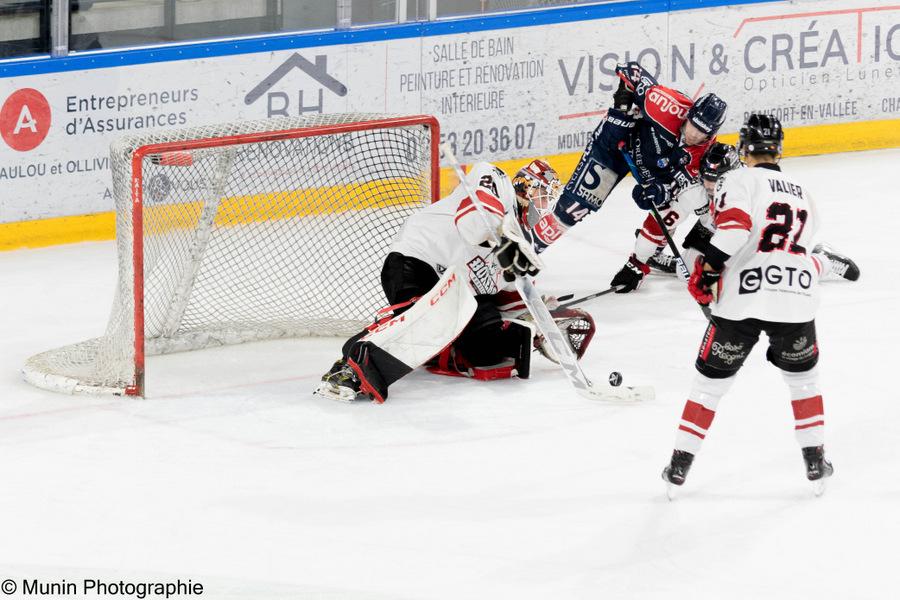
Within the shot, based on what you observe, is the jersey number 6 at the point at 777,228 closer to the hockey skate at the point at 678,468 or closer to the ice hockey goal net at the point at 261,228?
the hockey skate at the point at 678,468

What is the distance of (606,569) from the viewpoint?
12.9 ft

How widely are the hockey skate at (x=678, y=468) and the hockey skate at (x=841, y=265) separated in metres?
2.55

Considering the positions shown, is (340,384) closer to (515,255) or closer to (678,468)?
(515,255)

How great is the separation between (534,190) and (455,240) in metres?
0.34

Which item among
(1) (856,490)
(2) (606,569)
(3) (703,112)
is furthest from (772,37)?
(2) (606,569)

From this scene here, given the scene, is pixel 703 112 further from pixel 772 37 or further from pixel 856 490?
pixel 772 37

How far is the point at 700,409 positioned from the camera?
13.9 ft

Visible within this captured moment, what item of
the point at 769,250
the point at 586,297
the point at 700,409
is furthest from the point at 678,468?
the point at 586,297

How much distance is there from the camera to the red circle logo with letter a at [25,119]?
22.4 feet

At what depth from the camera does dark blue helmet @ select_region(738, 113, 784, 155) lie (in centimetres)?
416

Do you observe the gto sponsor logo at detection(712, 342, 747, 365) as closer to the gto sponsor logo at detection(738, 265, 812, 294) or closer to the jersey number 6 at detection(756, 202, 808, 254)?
the gto sponsor logo at detection(738, 265, 812, 294)

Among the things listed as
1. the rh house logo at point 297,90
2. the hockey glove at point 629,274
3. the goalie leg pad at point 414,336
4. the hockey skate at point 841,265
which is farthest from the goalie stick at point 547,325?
the rh house logo at point 297,90

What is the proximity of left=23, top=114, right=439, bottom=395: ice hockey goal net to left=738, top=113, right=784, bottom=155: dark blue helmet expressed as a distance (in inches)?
70.3

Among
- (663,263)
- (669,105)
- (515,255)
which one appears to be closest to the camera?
(515,255)
